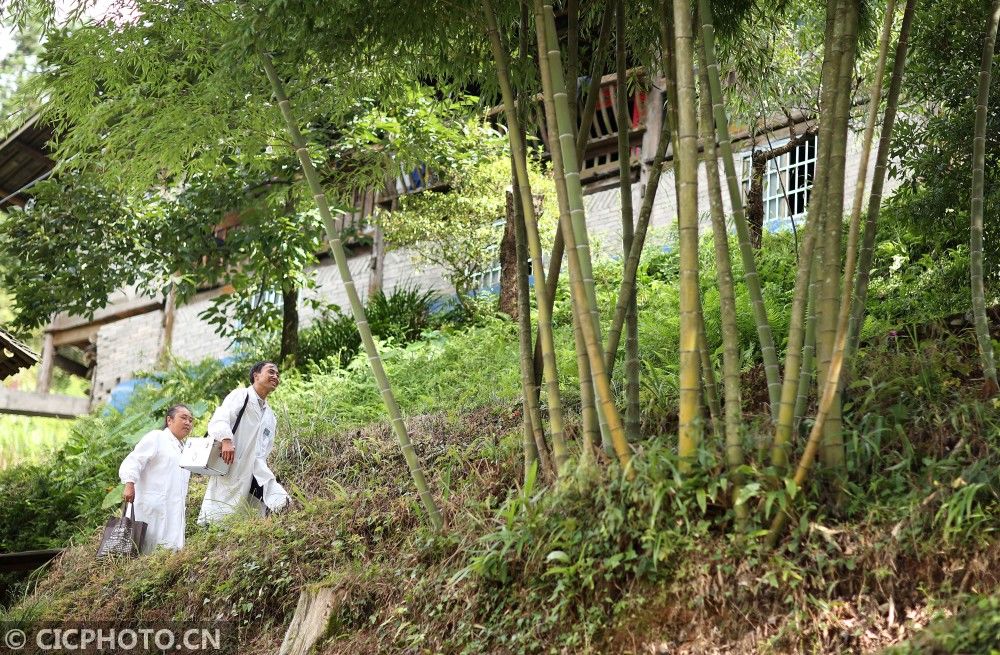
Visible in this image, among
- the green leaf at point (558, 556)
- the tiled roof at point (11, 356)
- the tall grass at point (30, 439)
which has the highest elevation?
the tiled roof at point (11, 356)

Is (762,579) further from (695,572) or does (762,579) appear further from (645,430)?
(645,430)

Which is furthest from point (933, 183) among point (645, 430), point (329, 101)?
point (329, 101)

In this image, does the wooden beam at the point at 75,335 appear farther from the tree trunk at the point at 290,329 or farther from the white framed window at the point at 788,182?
the white framed window at the point at 788,182

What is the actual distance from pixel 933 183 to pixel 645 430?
83.8 inches

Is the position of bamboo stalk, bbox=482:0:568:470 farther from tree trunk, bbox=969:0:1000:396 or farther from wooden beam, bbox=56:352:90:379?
wooden beam, bbox=56:352:90:379

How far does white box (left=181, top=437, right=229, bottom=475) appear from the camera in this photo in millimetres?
6375

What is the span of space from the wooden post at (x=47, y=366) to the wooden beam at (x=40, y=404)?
16.8 inches

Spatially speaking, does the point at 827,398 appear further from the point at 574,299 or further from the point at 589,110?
Answer: the point at 589,110

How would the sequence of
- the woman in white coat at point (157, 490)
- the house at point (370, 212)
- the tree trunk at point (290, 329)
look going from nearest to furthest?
the woman in white coat at point (157, 490) < the house at point (370, 212) < the tree trunk at point (290, 329)

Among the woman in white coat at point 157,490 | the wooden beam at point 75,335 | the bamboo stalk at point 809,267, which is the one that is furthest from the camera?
the wooden beam at point 75,335

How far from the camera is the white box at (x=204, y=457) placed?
6375 millimetres

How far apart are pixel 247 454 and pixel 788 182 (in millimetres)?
5681

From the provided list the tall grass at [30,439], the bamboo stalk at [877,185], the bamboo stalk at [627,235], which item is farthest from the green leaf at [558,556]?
the tall grass at [30,439]

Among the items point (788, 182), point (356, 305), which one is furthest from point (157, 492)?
point (788, 182)
